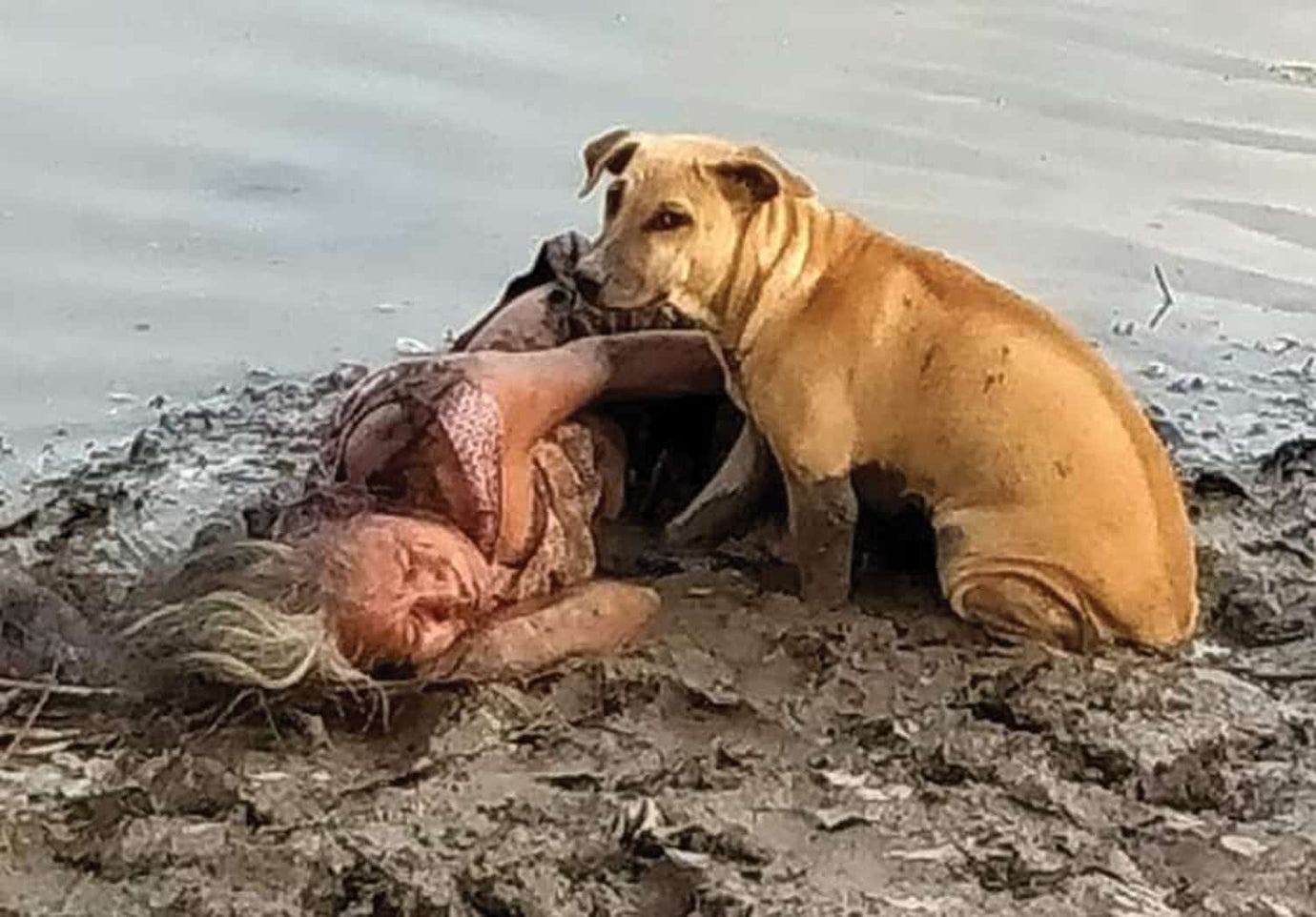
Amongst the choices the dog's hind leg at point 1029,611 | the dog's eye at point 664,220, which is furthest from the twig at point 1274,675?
the dog's eye at point 664,220

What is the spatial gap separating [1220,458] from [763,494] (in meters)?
1.20

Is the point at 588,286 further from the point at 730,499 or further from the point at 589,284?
the point at 730,499

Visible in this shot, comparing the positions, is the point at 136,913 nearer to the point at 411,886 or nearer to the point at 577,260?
the point at 411,886

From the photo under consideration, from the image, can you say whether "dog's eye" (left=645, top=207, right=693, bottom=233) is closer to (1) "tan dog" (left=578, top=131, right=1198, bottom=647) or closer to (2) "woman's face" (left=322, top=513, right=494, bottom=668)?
(1) "tan dog" (left=578, top=131, right=1198, bottom=647)

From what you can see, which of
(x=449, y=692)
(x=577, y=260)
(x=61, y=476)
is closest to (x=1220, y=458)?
(x=577, y=260)

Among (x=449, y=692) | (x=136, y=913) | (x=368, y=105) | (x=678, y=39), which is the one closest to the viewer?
(x=136, y=913)

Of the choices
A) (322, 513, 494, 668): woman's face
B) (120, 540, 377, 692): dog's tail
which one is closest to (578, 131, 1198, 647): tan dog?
(322, 513, 494, 668): woman's face

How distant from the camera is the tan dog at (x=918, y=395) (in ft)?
14.8

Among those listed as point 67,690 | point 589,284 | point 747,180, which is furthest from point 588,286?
→ point 67,690

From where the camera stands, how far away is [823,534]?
15.4ft

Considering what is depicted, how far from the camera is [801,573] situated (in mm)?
4758

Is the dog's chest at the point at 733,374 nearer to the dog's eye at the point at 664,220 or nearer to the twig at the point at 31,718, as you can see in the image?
the dog's eye at the point at 664,220

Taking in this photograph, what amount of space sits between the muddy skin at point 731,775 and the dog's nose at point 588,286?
0.48 meters

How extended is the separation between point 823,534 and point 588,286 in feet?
1.98
